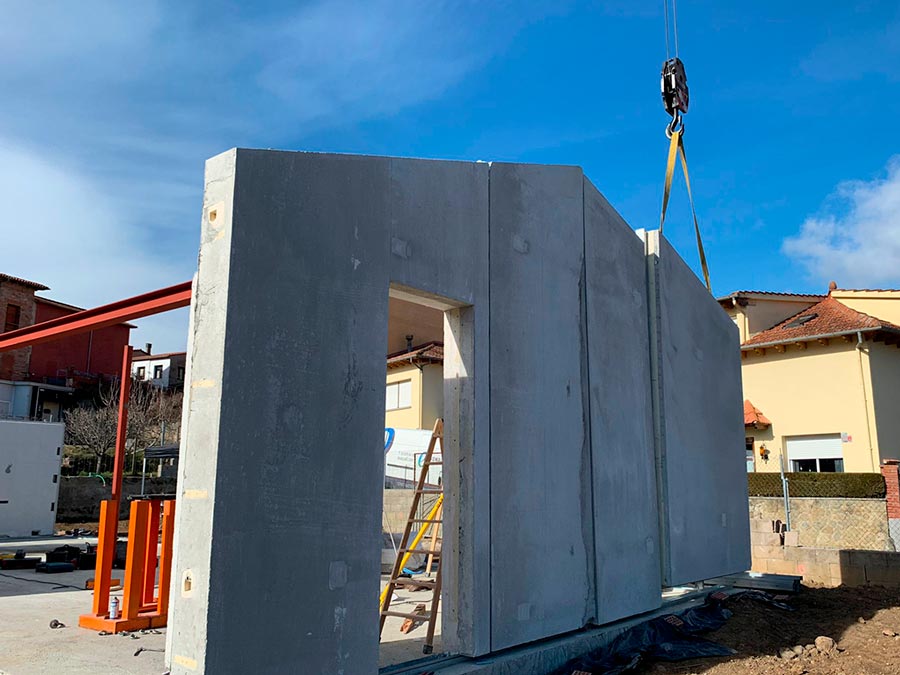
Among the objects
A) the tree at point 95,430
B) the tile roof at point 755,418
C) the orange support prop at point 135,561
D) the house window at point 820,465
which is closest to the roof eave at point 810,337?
the tile roof at point 755,418

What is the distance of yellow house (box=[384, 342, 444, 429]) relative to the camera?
26.2 metres

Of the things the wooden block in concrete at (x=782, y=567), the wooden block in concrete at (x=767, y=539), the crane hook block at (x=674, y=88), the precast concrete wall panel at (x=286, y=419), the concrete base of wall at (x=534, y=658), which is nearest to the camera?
the precast concrete wall panel at (x=286, y=419)

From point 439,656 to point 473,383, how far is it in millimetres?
1990

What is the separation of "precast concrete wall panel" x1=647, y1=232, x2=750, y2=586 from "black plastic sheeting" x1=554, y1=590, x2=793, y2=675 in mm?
515

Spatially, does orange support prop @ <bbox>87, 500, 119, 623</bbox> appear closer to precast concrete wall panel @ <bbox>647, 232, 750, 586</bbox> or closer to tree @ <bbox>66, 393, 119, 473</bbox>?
precast concrete wall panel @ <bbox>647, 232, 750, 586</bbox>

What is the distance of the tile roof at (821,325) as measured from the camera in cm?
2352

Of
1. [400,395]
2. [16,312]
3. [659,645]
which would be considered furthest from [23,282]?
[659,645]

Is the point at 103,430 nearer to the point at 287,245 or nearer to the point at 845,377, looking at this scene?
the point at 845,377

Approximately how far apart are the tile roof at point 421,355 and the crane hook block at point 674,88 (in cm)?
1481

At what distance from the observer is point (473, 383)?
5703mm

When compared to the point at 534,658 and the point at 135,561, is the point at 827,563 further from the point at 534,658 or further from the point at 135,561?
the point at 135,561

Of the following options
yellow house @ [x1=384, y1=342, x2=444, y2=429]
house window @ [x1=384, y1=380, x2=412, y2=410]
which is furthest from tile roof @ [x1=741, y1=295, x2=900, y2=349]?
house window @ [x1=384, y1=380, x2=412, y2=410]

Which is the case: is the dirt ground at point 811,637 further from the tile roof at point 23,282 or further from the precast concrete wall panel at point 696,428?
the tile roof at point 23,282

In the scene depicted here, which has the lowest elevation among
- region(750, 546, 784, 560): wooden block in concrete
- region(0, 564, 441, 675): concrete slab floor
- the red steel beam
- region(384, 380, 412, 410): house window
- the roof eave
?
region(0, 564, 441, 675): concrete slab floor
